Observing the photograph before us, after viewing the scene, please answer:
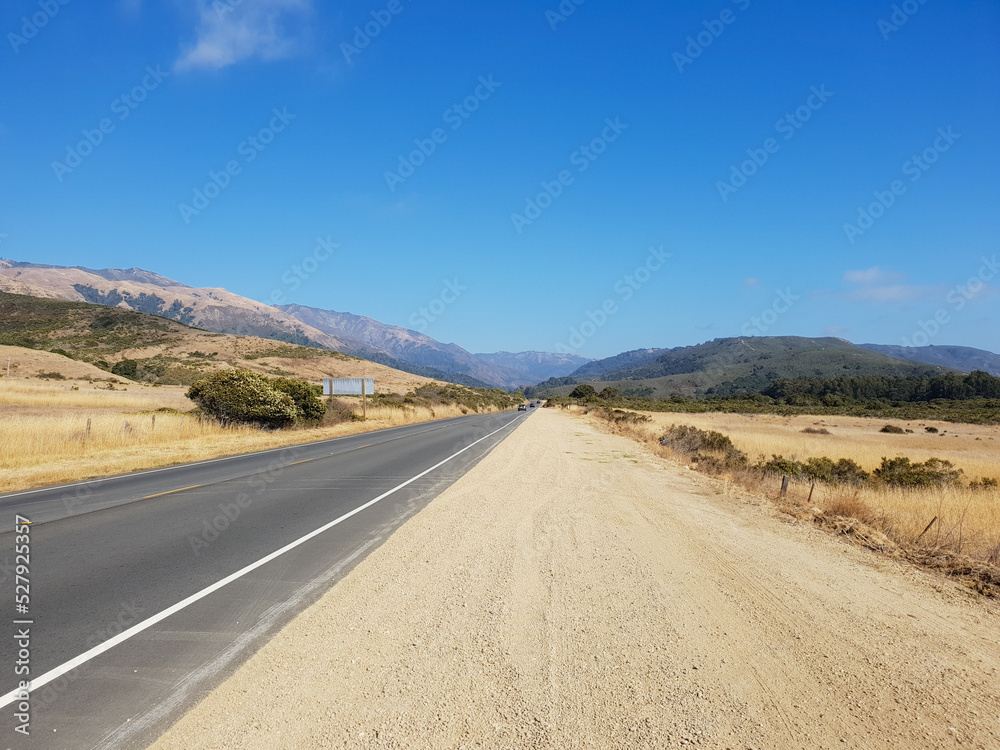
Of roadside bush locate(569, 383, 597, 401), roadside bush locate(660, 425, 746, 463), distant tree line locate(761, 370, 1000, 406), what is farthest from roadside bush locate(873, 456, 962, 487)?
distant tree line locate(761, 370, 1000, 406)

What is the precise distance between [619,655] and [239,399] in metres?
25.9

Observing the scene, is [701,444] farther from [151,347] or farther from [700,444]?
[151,347]

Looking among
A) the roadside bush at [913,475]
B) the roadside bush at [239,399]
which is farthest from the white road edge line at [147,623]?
the roadside bush at [239,399]

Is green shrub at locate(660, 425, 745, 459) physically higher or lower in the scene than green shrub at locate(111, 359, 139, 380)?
lower

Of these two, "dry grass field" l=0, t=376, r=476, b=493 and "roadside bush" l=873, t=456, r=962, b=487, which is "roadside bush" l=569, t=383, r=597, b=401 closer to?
"dry grass field" l=0, t=376, r=476, b=493

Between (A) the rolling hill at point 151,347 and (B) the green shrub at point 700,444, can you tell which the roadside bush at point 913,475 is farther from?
(A) the rolling hill at point 151,347

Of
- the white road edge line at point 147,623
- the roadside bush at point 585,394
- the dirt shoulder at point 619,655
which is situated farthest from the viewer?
the roadside bush at point 585,394

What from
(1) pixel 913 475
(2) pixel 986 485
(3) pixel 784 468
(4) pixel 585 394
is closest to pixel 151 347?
(4) pixel 585 394

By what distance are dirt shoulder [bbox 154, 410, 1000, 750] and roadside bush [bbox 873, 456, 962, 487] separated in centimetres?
904

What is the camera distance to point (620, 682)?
3900 millimetres

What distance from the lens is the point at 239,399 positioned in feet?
86.2

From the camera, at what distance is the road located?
361 centimetres

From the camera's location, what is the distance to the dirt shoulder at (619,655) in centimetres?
337

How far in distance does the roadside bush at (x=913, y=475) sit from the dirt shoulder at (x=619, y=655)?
9038 mm
